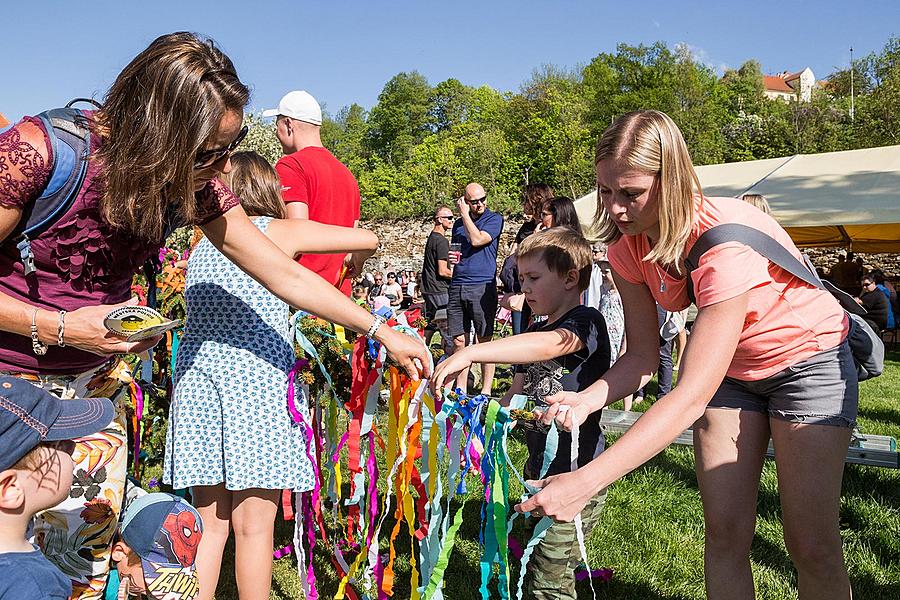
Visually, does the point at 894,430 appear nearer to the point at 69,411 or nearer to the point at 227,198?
the point at 227,198

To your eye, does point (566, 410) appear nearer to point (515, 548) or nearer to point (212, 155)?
point (212, 155)

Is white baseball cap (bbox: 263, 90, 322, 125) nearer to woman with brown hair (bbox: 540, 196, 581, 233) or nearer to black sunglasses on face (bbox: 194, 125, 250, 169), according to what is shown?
black sunglasses on face (bbox: 194, 125, 250, 169)

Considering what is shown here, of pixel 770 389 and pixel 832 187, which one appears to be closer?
pixel 770 389

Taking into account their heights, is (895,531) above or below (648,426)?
below

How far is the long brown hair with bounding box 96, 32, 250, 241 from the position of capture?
195cm

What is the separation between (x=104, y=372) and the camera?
2.20 m

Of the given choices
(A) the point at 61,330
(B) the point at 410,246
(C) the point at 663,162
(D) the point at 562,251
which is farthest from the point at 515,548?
(B) the point at 410,246

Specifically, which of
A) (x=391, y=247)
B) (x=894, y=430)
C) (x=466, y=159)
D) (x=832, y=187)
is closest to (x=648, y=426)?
(x=894, y=430)

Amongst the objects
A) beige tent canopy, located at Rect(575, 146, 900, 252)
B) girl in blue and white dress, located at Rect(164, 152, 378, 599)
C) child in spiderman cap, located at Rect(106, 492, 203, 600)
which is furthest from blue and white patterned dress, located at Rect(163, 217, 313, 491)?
beige tent canopy, located at Rect(575, 146, 900, 252)

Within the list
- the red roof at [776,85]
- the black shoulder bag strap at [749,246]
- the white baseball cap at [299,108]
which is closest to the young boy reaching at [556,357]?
the black shoulder bag strap at [749,246]

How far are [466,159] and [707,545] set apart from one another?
3750 centimetres

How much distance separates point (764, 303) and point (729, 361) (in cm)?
42

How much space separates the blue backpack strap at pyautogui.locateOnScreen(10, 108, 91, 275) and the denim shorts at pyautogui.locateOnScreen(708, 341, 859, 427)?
217 centimetres

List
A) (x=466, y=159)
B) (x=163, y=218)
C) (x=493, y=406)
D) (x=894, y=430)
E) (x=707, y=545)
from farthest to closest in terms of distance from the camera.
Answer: (x=466, y=159)
(x=894, y=430)
(x=707, y=545)
(x=493, y=406)
(x=163, y=218)
